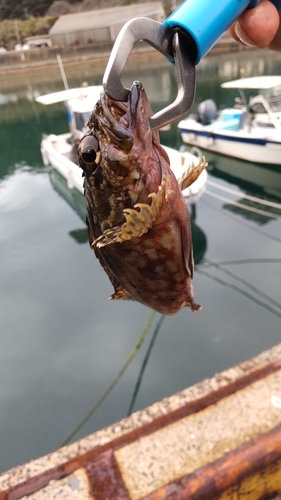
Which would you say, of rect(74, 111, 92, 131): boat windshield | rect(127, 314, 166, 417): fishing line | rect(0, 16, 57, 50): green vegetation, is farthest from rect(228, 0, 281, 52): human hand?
rect(0, 16, 57, 50): green vegetation

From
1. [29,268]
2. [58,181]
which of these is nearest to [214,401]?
[29,268]

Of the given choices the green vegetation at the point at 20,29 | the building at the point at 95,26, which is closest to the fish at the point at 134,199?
the building at the point at 95,26

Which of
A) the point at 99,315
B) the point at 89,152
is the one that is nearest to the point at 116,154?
the point at 89,152

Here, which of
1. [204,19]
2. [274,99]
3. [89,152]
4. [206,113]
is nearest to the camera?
[204,19]

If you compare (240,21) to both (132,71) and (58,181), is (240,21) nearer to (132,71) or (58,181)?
(58,181)

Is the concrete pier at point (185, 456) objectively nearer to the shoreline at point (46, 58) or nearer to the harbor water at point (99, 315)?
the harbor water at point (99, 315)

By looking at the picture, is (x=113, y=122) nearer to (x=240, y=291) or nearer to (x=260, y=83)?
(x=240, y=291)
